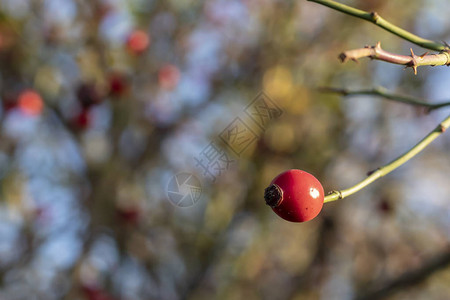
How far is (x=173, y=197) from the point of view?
4.15 meters

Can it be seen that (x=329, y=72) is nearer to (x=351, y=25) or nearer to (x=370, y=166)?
(x=351, y=25)

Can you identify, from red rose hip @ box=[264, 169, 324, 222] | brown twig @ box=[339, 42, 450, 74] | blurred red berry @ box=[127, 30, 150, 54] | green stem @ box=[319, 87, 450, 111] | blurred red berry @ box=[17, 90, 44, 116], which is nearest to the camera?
brown twig @ box=[339, 42, 450, 74]

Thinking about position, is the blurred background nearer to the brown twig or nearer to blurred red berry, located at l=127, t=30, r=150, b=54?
blurred red berry, located at l=127, t=30, r=150, b=54

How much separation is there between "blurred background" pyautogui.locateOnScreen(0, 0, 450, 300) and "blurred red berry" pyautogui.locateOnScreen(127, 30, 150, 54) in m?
0.01

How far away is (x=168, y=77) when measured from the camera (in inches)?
184

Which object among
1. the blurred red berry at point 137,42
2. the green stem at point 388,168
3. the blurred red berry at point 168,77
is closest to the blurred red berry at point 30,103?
the blurred red berry at point 137,42

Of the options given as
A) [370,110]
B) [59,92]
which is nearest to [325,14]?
[370,110]

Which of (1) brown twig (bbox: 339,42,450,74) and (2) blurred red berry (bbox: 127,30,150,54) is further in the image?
(2) blurred red berry (bbox: 127,30,150,54)

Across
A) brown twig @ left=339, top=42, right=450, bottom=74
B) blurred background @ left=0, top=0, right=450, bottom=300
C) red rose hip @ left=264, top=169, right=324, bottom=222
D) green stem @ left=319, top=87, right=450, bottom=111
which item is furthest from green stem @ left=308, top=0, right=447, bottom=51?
blurred background @ left=0, top=0, right=450, bottom=300

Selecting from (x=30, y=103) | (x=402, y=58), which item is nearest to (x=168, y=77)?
(x=30, y=103)

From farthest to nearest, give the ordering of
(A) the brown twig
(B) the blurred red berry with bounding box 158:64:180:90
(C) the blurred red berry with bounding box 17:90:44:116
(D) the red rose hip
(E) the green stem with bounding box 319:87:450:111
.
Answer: (B) the blurred red berry with bounding box 158:64:180:90
(C) the blurred red berry with bounding box 17:90:44:116
(E) the green stem with bounding box 319:87:450:111
(D) the red rose hip
(A) the brown twig

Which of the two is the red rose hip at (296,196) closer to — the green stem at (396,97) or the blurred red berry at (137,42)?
the green stem at (396,97)

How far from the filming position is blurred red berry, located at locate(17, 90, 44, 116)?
163 inches

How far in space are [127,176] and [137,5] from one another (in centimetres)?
171
